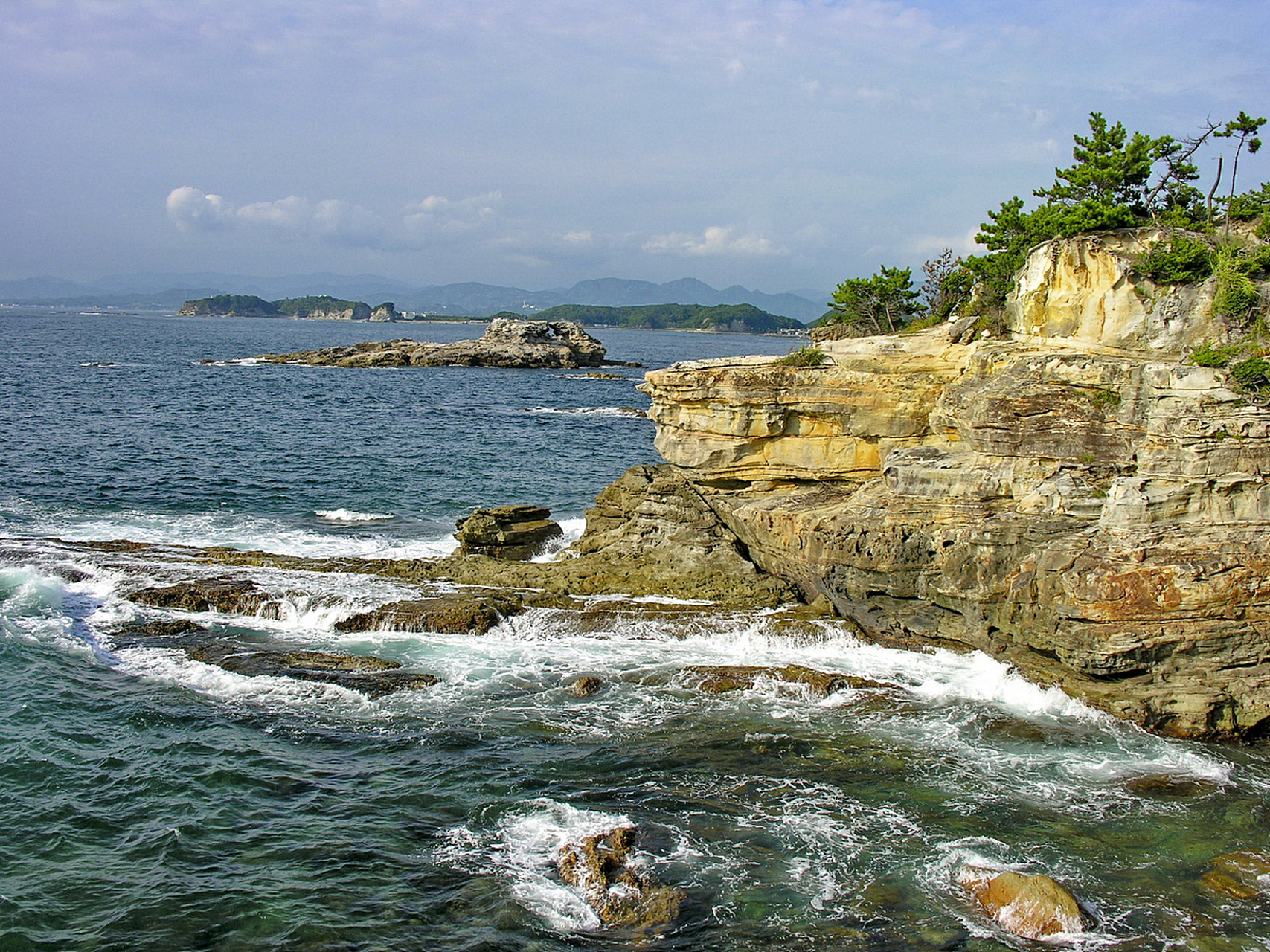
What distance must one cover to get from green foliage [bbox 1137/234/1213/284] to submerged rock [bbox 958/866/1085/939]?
602 inches

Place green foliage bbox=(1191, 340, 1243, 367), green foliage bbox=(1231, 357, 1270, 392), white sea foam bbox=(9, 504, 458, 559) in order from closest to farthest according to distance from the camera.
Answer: green foliage bbox=(1231, 357, 1270, 392) → green foliage bbox=(1191, 340, 1243, 367) → white sea foam bbox=(9, 504, 458, 559)

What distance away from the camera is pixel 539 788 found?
15.8 meters

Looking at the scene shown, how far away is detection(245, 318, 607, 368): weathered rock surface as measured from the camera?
114750 mm

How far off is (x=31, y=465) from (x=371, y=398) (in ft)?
122

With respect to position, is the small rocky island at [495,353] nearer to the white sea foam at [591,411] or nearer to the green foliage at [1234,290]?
the white sea foam at [591,411]

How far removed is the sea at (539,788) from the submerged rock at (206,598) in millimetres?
404

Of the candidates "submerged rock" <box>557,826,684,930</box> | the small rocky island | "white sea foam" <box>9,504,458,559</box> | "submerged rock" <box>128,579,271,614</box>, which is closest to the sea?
"submerged rock" <box>557,826,684,930</box>

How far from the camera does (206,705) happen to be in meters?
18.8

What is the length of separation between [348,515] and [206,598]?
1127 cm

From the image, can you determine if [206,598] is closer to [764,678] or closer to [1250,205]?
[764,678]

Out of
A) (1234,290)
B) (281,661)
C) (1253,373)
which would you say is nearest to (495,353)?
(281,661)

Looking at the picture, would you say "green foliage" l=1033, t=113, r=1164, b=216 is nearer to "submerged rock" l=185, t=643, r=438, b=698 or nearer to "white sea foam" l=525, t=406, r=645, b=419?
"submerged rock" l=185, t=643, r=438, b=698

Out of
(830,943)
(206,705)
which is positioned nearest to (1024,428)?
(830,943)

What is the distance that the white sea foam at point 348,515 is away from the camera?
35.0 meters
